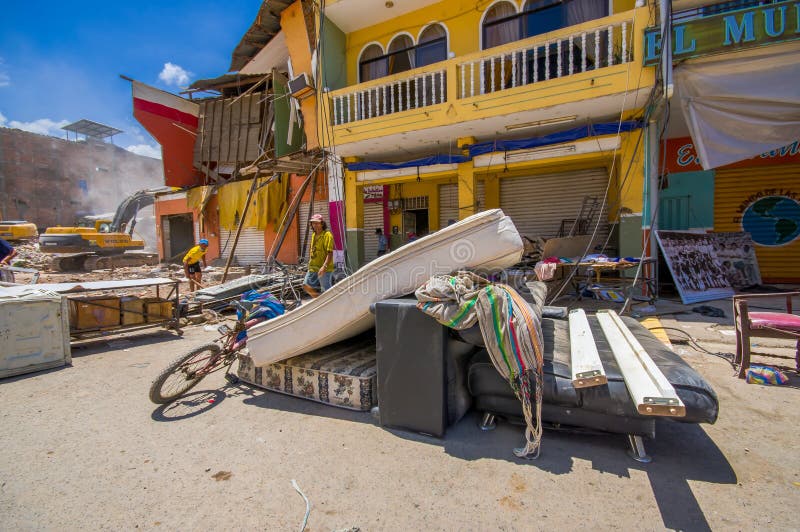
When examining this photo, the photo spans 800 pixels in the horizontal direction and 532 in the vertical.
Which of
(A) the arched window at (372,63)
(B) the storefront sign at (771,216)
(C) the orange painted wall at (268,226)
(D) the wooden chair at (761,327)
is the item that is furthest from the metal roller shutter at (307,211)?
(B) the storefront sign at (771,216)

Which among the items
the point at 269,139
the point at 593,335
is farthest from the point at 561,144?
the point at 269,139

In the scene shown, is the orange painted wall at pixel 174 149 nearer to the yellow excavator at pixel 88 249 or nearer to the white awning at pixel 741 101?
the yellow excavator at pixel 88 249

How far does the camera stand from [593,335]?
117 inches

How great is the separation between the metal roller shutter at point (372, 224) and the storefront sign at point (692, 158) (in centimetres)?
815

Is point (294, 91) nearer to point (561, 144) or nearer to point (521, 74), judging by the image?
point (521, 74)

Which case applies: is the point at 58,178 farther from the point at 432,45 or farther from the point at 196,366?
the point at 196,366

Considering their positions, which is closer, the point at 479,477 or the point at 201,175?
the point at 479,477

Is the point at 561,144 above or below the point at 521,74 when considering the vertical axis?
below

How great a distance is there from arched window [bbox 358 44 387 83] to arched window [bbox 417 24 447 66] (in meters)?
1.10

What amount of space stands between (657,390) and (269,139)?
1481cm

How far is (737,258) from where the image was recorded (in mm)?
7703

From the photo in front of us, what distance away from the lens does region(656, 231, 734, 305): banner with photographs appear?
6566 mm

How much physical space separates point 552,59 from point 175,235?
18.2m

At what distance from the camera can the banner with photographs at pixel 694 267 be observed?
6.57 metres
